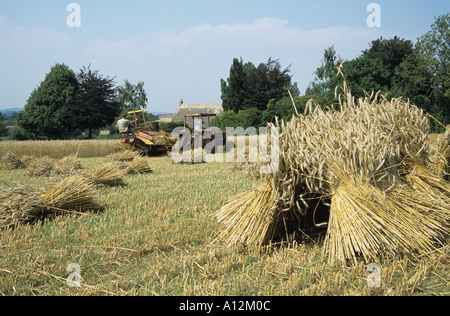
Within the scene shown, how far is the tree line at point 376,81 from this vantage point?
32.8 metres

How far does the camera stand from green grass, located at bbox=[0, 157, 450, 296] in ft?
9.44

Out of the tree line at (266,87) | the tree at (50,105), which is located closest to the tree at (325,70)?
the tree line at (266,87)

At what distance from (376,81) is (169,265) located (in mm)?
43444

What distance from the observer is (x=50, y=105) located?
45.1 metres

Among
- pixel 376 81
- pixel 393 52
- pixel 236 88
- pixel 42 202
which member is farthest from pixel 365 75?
pixel 42 202

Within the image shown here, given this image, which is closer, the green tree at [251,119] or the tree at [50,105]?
the green tree at [251,119]

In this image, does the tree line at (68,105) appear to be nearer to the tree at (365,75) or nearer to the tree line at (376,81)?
the tree line at (376,81)

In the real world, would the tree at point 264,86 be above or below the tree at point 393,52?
below

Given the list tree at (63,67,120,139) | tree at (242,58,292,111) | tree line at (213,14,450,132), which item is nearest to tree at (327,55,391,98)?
tree line at (213,14,450,132)

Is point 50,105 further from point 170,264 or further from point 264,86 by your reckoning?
point 170,264

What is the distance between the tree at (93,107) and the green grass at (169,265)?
40300mm
